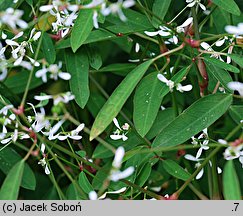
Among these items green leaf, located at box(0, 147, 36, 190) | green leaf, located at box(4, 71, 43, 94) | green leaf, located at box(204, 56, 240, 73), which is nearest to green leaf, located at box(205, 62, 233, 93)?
green leaf, located at box(204, 56, 240, 73)

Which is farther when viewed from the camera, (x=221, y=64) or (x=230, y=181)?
A: (x=221, y=64)

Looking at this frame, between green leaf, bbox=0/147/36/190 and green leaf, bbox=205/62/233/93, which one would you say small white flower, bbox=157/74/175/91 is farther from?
green leaf, bbox=0/147/36/190

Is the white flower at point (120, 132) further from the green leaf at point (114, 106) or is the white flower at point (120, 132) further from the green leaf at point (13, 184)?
the green leaf at point (13, 184)

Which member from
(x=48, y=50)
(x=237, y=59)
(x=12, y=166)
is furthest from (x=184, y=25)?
(x=12, y=166)

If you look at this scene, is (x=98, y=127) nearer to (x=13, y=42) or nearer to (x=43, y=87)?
(x=13, y=42)

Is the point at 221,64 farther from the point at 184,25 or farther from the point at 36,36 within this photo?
the point at 36,36

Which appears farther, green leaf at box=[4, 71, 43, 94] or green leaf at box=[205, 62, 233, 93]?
green leaf at box=[4, 71, 43, 94]

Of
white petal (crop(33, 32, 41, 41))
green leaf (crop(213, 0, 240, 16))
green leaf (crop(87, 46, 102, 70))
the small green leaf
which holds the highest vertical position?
green leaf (crop(213, 0, 240, 16))
